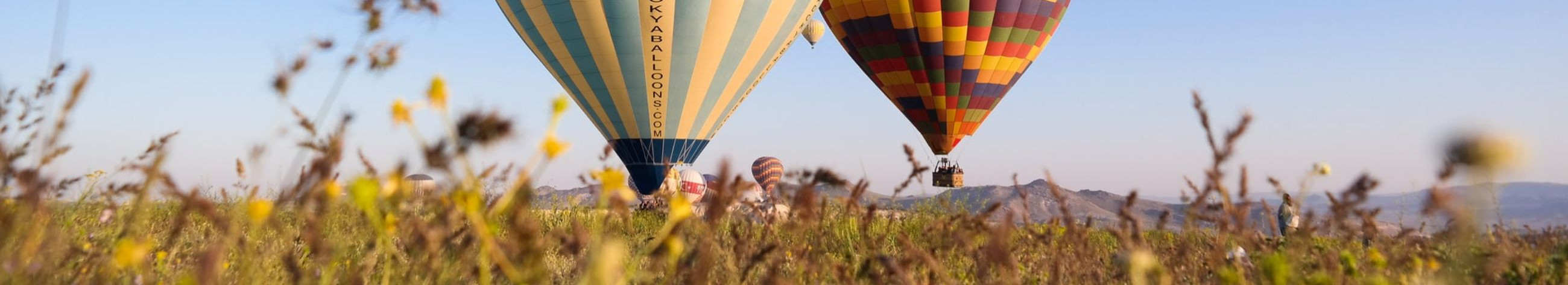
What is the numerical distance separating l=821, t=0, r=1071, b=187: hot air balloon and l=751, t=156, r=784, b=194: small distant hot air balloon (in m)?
7.09

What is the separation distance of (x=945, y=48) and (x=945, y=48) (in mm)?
33

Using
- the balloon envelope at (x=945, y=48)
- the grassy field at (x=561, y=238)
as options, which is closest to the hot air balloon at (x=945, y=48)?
the balloon envelope at (x=945, y=48)

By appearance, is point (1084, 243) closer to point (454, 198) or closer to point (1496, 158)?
point (1496, 158)

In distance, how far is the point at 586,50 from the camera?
1661cm

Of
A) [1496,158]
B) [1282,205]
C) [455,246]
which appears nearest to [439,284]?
[455,246]

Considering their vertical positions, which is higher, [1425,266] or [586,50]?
[1425,266]

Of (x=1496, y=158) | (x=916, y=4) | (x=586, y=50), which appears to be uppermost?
(x=1496, y=158)

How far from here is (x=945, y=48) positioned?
72.1 ft

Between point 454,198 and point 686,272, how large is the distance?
45.1 inches

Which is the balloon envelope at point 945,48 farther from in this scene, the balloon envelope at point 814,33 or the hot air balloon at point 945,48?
the balloon envelope at point 814,33

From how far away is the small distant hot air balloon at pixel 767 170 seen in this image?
30781 mm

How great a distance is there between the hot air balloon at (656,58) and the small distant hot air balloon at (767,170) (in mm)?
11916

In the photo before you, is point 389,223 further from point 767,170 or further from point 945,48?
point 767,170

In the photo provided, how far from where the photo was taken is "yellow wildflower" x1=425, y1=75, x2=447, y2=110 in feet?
3.71
